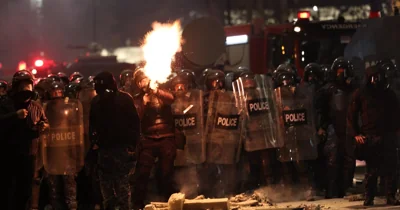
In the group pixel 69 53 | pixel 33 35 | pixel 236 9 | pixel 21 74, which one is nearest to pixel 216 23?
pixel 21 74

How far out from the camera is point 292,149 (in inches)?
542

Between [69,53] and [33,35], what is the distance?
1329cm

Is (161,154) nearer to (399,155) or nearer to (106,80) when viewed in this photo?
(106,80)

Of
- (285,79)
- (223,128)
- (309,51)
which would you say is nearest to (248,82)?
(285,79)

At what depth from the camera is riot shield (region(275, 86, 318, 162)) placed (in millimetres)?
13750

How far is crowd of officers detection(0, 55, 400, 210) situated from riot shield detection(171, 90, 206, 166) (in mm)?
182

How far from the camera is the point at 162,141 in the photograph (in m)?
13.1

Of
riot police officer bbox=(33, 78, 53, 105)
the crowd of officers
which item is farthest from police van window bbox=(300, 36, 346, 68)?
riot police officer bbox=(33, 78, 53, 105)

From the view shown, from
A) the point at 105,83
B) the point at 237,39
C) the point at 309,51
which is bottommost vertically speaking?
the point at 105,83

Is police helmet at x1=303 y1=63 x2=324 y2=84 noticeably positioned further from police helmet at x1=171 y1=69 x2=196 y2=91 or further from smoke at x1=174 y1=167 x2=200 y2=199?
smoke at x1=174 y1=167 x2=200 y2=199

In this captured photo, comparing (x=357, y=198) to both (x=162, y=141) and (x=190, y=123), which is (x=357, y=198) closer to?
(x=190, y=123)

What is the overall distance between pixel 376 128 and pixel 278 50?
30.9ft

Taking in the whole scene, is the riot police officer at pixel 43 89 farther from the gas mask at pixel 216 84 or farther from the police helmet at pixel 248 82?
the police helmet at pixel 248 82

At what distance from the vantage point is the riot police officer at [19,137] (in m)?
10.2
